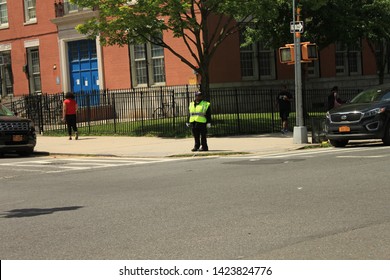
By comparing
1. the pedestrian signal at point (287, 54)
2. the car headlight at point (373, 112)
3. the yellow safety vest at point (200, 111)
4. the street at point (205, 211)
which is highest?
the pedestrian signal at point (287, 54)

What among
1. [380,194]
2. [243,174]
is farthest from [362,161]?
[380,194]

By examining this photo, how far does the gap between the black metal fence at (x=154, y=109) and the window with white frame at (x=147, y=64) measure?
2.77ft

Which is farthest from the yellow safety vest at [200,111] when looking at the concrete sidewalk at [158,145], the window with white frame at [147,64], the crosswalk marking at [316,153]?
the window with white frame at [147,64]

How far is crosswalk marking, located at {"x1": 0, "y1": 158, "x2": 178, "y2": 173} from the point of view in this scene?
1612cm

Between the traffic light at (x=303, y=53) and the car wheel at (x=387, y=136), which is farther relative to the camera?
the traffic light at (x=303, y=53)

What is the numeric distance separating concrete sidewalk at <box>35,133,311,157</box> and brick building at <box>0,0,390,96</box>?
8.23 meters

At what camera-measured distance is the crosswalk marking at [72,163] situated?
1612cm

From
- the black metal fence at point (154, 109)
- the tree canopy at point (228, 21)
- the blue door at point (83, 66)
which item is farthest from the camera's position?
the blue door at point (83, 66)

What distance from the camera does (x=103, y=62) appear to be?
1364 inches

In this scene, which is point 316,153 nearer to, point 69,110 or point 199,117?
point 199,117

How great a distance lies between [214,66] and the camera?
31438 millimetres

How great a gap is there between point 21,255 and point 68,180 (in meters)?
6.79

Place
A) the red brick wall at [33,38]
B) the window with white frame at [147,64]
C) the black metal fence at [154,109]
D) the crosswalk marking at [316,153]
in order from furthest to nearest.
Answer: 1. the red brick wall at [33,38]
2. the window with white frame at [147,64]
3. the black metal fence at [154,109]
4. the crosswalk marking at [316,153]

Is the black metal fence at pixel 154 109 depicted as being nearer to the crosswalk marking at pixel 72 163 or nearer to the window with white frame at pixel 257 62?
the window with white frame at pixel 257 62
